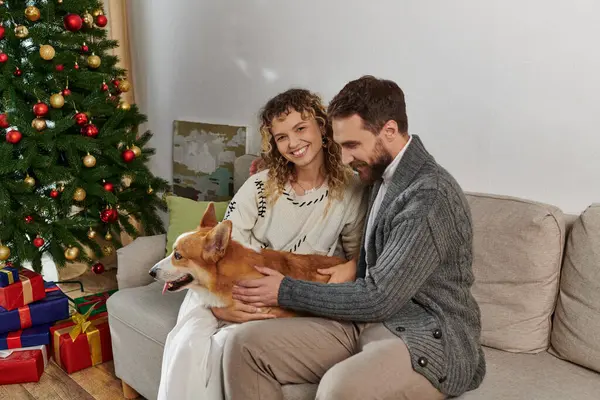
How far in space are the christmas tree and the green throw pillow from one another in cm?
82

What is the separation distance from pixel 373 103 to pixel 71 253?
2116 mm

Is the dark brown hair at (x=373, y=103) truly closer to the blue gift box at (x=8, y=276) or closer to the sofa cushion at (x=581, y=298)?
the sofa cushion at (x=581, y=298)

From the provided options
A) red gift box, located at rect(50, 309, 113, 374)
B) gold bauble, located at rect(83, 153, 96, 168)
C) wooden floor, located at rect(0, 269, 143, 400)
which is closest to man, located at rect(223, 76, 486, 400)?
wooden floor, located at rect(0, 269, 143, 400)

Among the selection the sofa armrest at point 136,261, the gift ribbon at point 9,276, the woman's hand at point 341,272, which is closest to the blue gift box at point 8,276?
the gift ribbon at point 9,276

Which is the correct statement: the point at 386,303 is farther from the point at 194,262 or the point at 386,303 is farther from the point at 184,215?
the point at 184,215

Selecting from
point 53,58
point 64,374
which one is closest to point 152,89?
point 53,58

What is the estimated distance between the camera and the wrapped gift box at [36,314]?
2.47 m

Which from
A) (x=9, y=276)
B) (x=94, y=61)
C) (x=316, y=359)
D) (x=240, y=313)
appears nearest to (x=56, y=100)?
(x=94, y=61)

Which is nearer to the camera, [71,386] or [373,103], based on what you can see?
[373,103]

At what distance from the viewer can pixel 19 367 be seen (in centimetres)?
236

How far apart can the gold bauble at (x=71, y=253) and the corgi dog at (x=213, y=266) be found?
5.10 ft

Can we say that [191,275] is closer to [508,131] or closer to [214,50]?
[508,131]

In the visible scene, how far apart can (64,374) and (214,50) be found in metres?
1.96

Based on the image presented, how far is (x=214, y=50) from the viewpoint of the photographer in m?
3.33
